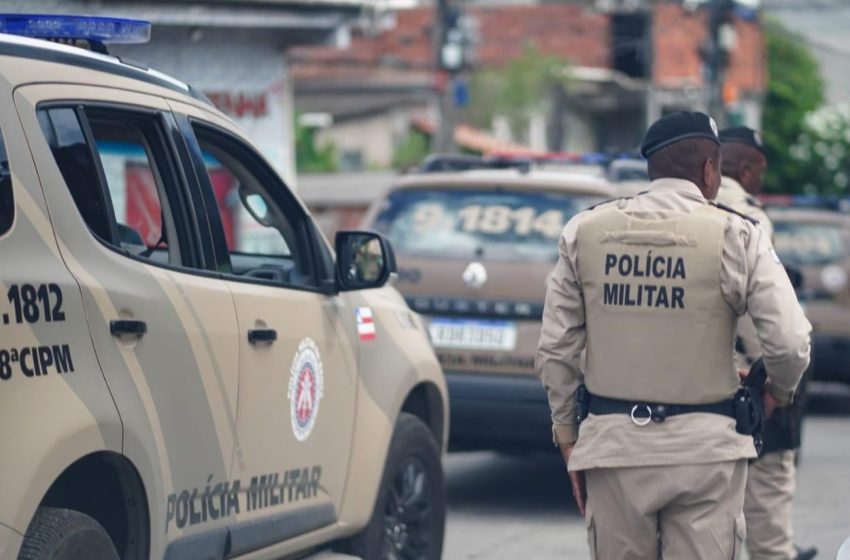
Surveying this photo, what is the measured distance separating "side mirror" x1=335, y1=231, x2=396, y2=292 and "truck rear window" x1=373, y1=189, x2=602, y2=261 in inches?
98.7

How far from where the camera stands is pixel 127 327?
14.3 feet

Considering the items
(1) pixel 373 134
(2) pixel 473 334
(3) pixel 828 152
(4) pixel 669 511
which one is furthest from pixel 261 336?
(1) pixel 373 134

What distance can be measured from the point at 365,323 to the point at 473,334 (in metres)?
2.47

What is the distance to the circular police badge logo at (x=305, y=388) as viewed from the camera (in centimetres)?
537

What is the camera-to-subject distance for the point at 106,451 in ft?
13.9

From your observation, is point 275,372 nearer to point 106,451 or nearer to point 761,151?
point 106,451

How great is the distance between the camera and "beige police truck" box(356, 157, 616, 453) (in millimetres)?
8367

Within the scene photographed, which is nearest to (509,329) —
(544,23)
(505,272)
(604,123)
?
(505,272)

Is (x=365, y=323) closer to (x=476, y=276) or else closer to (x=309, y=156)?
(x=476, y=276)

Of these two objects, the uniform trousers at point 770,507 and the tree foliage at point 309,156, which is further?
the tree foliage at point 309,156

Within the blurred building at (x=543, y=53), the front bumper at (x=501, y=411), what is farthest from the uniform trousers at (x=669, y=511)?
the blurred building at (x=543, y=53)

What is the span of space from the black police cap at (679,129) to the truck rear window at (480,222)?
3754mm

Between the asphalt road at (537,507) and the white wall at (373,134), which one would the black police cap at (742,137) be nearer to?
the asphalt road at (537,507)

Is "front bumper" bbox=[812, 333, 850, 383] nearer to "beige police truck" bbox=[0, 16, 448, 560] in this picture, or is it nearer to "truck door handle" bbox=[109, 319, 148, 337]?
"beige police truck" bbox=[0, 16, 448, 560]
